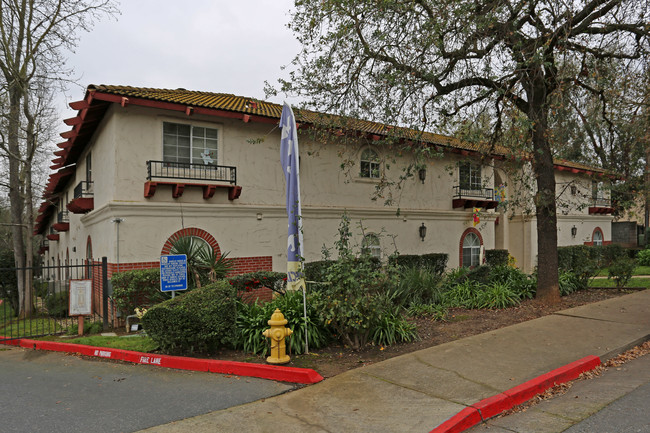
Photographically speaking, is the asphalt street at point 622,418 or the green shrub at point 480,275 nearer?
the asphalt street at point 622,418

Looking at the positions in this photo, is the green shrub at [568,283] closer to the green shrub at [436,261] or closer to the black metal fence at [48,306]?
the green shrub at [436,261]

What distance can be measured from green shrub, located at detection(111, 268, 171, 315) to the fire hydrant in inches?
184

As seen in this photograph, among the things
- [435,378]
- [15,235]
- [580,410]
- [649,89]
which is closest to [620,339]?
[580,410]

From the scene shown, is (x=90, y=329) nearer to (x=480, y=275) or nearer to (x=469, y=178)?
(x=480, y=275)

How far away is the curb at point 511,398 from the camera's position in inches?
168

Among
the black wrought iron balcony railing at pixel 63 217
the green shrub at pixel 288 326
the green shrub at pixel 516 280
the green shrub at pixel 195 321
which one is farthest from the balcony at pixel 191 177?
the black wrought iron balcony railing at pixel 63 217

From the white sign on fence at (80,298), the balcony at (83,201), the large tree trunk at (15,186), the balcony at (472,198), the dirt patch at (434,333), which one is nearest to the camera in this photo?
the dirt patch at (434,333)

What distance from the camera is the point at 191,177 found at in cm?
1178

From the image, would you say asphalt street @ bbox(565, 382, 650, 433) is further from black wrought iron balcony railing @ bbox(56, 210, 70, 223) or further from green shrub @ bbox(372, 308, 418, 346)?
black wrought iron balcony railing @ bbox(56, 210, 70, 223)

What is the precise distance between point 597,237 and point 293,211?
1034 inches

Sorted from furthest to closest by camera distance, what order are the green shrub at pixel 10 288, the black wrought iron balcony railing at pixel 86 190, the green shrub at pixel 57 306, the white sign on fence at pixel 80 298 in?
the green shrub at pixel 10 288 < the black wrought iron balcony railing at pixel 86 190 < the green shrub at pixel 57 306 < the white sign on fence at pixel 80 298

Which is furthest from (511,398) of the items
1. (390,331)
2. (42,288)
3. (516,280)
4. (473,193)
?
(42,288)

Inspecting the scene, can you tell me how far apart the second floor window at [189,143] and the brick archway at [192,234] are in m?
1.96

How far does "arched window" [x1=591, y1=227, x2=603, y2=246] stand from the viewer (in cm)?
2616
